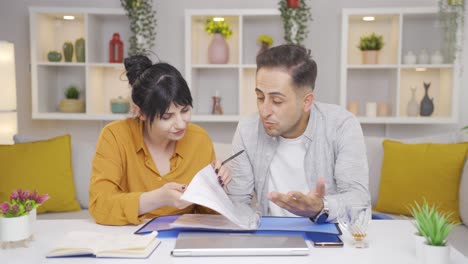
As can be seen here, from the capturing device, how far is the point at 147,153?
5.97 ft

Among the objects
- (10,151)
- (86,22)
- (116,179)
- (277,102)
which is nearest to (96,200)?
(116,179)

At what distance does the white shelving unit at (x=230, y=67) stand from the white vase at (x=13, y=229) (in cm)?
240

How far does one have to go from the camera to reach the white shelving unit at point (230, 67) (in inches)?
145

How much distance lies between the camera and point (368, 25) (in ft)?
12.6

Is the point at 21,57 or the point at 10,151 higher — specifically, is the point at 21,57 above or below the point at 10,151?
above

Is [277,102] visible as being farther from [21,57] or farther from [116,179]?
[21,57]

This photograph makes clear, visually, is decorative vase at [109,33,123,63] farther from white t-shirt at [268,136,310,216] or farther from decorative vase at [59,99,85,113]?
white t-shirt at [268,136,310,216]

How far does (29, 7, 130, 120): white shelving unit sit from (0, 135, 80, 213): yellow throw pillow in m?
0.86

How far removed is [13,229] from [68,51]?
2769mm

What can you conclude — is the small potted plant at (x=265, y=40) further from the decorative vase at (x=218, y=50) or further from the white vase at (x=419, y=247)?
the white vase at (x=419, y=247)

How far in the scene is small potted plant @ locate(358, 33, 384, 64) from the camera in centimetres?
363

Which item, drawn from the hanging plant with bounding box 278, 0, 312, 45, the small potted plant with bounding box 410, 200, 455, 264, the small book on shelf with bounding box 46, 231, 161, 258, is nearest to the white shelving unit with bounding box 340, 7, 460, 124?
the hanging plant with bounding box 278, 0, 312, 45

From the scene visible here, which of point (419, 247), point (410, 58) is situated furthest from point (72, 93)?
point (419, 247)

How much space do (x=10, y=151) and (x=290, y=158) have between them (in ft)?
5.80
